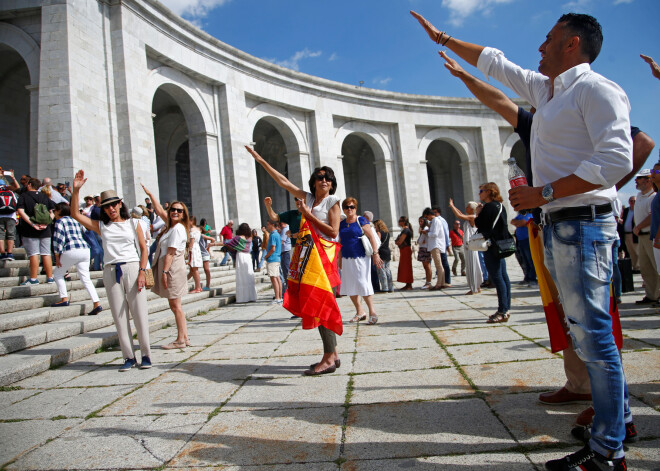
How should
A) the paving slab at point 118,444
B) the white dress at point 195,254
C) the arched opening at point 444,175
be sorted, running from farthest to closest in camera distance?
the arched opening at point 444,175
the white dress at point 195,254
the paving slab at point 118,444

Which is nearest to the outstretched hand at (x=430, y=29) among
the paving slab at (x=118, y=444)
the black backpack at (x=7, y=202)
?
the paving slab at (x=118, y=444)

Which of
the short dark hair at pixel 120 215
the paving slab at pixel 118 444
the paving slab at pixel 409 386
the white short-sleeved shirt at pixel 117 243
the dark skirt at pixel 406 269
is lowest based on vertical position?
the paving slab at pixel 409 386

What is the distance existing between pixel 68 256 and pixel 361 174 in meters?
22.0

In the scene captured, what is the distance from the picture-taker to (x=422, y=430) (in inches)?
90.3

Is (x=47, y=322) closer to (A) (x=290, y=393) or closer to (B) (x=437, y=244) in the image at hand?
(A) (x=290, y=393)

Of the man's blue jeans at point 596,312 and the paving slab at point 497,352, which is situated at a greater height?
the man's blue jeans at point 596,312

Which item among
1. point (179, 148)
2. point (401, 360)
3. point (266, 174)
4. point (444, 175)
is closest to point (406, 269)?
point (401, 360)

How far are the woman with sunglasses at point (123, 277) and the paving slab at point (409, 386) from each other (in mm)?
2320

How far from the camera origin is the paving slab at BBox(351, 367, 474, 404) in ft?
9.25

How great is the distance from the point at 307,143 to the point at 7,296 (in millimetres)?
15650

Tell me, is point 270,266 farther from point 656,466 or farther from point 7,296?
point 656,466

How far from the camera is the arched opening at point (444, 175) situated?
28.0 meters

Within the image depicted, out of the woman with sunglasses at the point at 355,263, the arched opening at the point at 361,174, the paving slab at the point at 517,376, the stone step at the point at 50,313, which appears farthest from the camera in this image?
the arched opening at the point at 361,174

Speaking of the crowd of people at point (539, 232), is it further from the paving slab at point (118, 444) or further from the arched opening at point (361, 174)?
the arched opening at point (361, 174)
